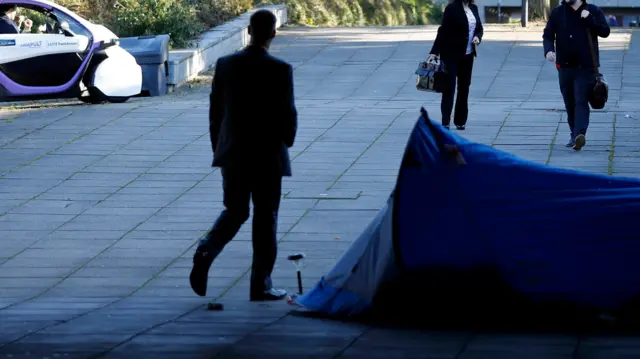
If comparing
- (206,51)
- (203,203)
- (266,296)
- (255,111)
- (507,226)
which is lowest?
(206,51)

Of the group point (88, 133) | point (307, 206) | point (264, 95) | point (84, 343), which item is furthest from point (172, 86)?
point (84, 343)

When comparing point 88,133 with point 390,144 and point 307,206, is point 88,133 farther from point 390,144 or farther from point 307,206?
point 307,206

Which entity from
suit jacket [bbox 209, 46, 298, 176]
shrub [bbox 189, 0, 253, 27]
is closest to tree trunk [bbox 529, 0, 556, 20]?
shrub [bbox 189, 0, 253, 27]

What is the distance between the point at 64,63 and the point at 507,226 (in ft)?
35.4

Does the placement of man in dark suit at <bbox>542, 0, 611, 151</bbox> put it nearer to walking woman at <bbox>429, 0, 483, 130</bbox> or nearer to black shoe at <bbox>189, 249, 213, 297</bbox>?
walking woman at <bbox>429, 0, 483, 130</bbox>

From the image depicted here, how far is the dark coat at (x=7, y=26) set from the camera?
16250mm

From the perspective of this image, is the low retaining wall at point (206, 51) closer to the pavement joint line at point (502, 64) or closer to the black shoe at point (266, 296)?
the pavement joint line at point (502, 64)

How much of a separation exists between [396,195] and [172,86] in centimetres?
1178

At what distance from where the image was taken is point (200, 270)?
7.50 m

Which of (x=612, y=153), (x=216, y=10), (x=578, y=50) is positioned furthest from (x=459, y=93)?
(x=216, y=10)

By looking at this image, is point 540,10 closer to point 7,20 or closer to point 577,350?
point 7,20

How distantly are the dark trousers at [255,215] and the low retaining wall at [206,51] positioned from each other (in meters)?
10.7


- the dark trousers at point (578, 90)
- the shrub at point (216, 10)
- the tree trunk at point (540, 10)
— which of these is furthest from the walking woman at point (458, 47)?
the tree trunk at point (540, 10)

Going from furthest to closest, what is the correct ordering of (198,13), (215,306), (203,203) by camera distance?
1. (198,13)
2. (203,203)
3. (215,306)
